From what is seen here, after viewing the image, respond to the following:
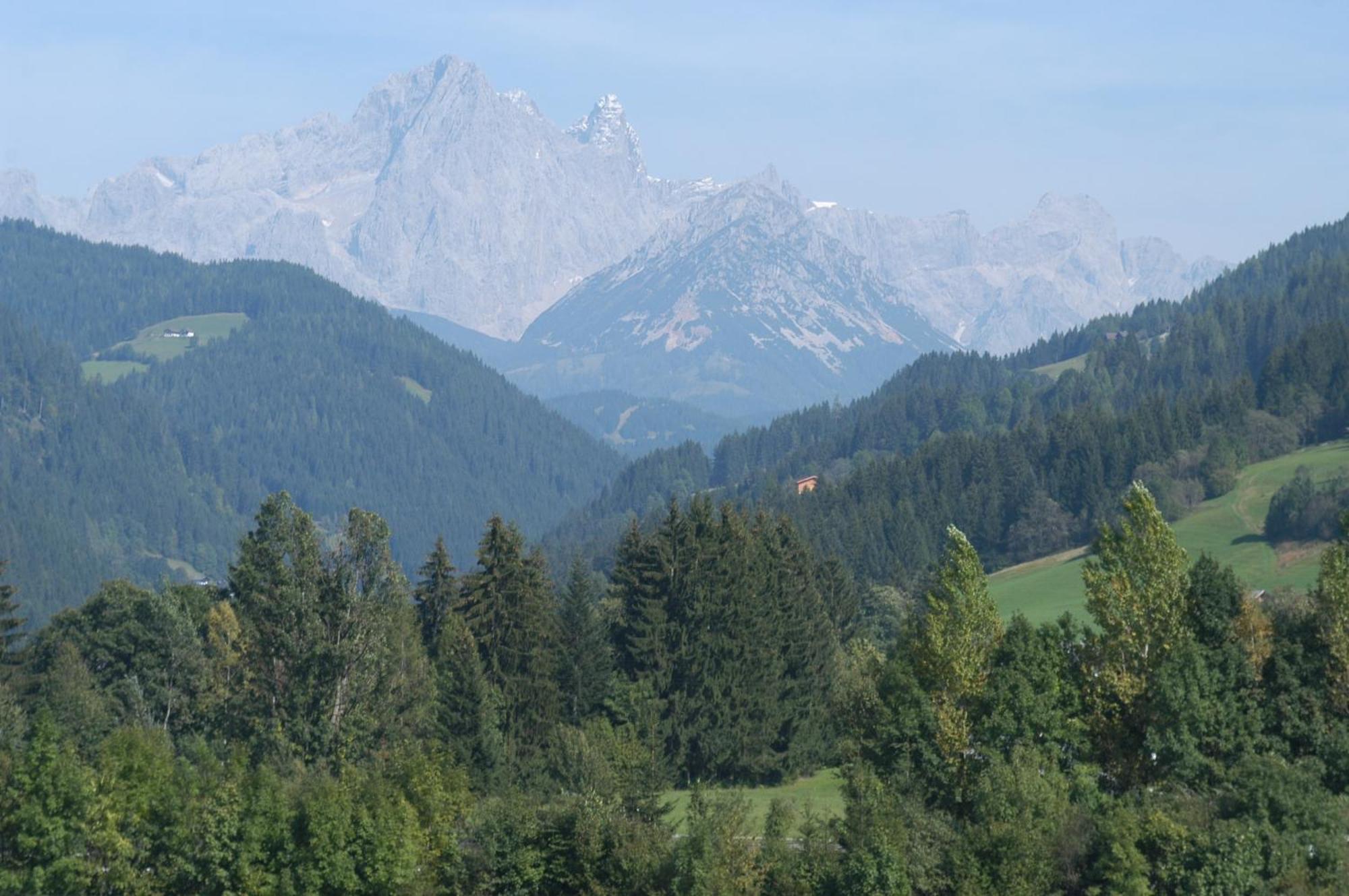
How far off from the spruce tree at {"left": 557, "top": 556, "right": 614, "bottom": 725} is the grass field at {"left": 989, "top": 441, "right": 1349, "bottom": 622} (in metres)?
51.0

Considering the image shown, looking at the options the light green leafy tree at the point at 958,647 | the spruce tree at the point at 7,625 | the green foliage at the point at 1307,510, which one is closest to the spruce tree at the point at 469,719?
the light green leafy tree at the point at 958,647

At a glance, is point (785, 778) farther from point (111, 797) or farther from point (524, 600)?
point (111, 797)

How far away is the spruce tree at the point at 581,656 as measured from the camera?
283 ft

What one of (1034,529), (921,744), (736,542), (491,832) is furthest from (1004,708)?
(1034,529)

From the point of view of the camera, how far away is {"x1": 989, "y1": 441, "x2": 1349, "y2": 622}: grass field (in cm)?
13825

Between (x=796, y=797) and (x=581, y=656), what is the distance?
1311 cm

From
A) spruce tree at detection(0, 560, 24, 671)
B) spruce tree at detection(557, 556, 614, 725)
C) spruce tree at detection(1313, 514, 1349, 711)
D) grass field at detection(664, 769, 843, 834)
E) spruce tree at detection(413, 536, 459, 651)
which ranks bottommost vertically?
grass field at detection(664, 769, 843, 834)

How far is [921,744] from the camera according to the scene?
220 feet

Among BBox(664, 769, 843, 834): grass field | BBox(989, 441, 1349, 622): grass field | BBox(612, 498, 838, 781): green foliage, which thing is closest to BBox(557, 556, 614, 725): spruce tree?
BBox(612, 498, 838, 781): green foliage

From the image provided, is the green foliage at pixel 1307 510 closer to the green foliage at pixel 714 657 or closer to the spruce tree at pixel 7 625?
the green foliage at pixel 714 657

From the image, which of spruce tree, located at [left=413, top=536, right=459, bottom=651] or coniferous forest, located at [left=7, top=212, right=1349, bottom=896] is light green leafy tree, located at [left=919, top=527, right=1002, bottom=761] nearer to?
coniferous forest, located at [left=7, top=212, right=1349, bottom=896]

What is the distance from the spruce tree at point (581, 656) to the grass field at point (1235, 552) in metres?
51.0

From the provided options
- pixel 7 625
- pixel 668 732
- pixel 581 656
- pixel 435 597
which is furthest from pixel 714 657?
pixel 7 625

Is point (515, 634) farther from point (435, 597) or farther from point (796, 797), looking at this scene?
point (796, 797)
